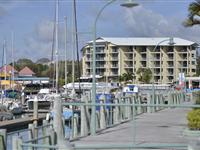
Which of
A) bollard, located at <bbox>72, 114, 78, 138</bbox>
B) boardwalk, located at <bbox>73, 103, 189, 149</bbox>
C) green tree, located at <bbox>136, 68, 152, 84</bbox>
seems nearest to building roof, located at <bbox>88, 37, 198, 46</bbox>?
green tree, located at <bbox>136, 68, 152, 84</bbox>

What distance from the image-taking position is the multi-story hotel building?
464 ft

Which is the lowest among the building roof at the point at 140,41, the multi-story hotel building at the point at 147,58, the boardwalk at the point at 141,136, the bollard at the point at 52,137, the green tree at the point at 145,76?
the boardwalk at the point at 141,136

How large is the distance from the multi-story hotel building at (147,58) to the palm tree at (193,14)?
355 feet

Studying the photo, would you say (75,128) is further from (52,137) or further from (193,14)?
(193,14)

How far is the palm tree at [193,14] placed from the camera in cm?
3067

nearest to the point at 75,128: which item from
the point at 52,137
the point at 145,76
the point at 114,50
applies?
the point at 52,137

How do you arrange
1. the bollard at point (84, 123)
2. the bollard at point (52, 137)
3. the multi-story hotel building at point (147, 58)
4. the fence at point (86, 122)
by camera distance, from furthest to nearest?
the multi-story hotel building at point (147, 58), the bollard at point (84, 123), the bollard at point (52, 137), the fence at point (86, 122)

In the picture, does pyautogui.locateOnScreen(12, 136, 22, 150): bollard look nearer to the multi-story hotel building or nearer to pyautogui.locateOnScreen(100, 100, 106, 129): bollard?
pyautogui.locateOnScreen(100, 100, 106, 129): bollard

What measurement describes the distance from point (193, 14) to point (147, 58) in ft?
366

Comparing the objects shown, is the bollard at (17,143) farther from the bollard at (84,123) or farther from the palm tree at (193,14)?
the palm tree at (193,14)

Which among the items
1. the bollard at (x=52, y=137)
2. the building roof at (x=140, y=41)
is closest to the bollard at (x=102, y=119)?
the bollard at (x=52, y=137)

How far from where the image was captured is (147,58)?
14238cm

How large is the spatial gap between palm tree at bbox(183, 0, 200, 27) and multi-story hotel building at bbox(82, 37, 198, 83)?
108161 millimetres

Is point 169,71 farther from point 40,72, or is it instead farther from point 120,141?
point 120,141
